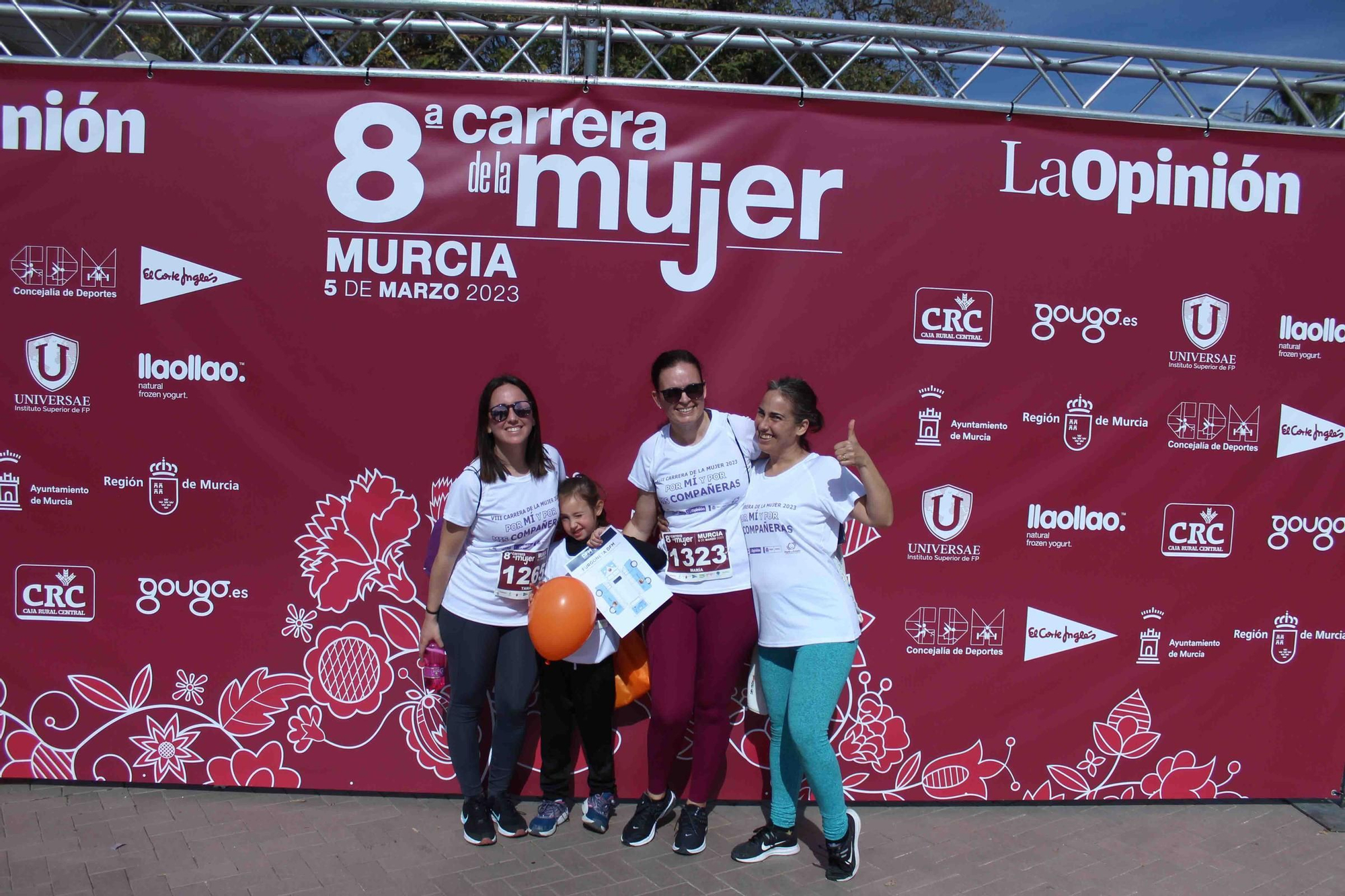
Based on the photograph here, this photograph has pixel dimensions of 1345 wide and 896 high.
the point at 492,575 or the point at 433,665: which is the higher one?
the point at 492,575

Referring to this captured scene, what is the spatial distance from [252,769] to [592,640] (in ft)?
5.56

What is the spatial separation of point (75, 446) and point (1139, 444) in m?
4.60

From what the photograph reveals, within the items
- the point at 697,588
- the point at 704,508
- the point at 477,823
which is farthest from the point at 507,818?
the point at 704,508

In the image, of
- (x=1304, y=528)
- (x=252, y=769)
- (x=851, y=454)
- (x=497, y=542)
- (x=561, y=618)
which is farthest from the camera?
(x=1304, y=528)

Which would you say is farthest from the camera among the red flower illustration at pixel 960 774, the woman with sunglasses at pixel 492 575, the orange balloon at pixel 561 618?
the red flower illustration at pixel 960 774

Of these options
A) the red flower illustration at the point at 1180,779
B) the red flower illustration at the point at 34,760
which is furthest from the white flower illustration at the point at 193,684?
the red flower illustration at the point at 1180,779

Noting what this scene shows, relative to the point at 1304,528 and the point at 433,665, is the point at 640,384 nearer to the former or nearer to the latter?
the point at 433,665

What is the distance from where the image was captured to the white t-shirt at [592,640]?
3.74 m

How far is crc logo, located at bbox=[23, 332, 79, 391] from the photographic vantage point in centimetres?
404

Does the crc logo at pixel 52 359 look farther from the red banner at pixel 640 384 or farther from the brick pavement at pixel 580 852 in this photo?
the brick pavement at pixel 580 852

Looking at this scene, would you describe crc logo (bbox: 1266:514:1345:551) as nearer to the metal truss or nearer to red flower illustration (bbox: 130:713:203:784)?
the metal truss

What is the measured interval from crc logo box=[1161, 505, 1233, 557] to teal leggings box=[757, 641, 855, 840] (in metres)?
1.73

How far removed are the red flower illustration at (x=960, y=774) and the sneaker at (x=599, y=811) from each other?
140 cm

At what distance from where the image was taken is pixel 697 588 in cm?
371
